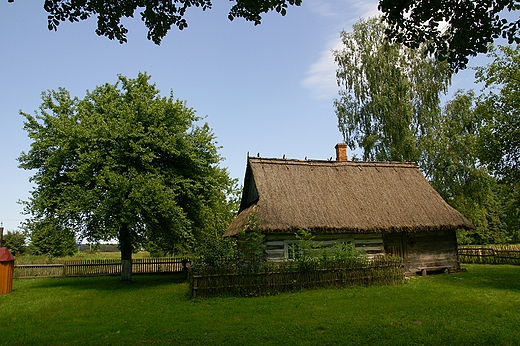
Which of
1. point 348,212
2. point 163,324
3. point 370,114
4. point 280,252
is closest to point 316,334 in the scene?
point 163,324

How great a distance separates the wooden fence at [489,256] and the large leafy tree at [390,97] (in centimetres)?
731

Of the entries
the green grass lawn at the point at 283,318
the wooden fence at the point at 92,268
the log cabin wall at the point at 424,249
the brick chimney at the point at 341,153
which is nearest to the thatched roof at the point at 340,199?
the brick chimney at the point at 341,153

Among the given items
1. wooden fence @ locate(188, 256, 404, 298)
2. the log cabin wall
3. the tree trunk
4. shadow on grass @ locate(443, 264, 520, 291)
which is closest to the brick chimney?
the log cabin wall

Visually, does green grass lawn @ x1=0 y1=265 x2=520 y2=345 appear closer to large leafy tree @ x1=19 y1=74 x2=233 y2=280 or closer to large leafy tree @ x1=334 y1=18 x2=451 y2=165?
large leafy tree @ x1=19 y1=74 x2=233 y2=280

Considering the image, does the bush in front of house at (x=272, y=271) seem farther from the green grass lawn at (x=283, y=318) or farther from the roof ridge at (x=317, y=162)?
the roof ridge at (x=317, y=162)

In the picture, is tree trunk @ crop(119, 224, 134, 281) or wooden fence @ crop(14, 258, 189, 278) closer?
→ tree trunk @ crop(119, 224, 134, 281)

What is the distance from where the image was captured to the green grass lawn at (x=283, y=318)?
7828 mm

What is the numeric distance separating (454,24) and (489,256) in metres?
22.7

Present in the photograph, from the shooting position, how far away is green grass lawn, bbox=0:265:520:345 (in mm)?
7828

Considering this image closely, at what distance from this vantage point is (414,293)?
517 inches

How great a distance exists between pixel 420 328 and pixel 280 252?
954 cm

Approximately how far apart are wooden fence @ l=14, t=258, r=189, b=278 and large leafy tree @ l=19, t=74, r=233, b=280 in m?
4.81

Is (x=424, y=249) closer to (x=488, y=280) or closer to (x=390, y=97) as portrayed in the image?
(x=488, y=280)

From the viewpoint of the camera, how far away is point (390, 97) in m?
29.2
